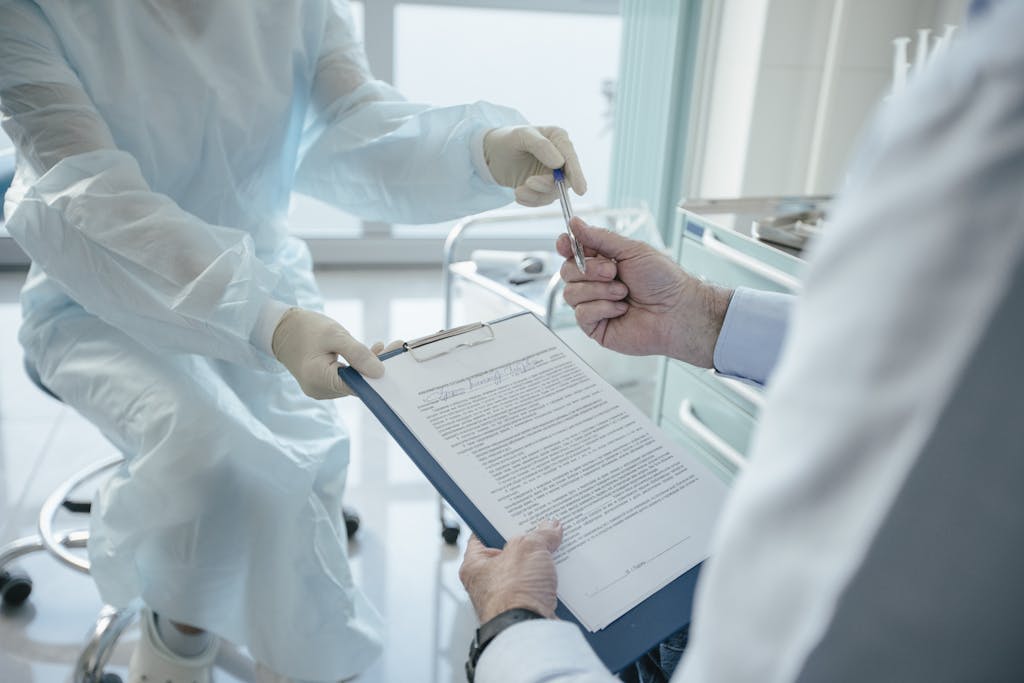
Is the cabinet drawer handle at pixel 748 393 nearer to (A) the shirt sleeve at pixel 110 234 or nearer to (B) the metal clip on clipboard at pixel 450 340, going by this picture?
(B) the metal clip on clipboard at pixel 450 340

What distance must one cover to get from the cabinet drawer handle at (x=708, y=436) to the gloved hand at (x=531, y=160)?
0.69 m

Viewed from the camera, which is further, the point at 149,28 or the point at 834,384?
the point at 149,28

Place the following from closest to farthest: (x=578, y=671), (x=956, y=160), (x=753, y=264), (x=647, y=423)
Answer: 1. (x=956, y=160)
2. (x=578, y=671)
3. (x=647, y=423)
4. (x=753, y=264)

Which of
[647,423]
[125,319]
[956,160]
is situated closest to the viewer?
[956,160]

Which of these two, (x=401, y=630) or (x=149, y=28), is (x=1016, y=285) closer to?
(x=149, y=28)

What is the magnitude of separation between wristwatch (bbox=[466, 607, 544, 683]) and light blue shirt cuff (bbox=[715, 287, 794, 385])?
52 cm

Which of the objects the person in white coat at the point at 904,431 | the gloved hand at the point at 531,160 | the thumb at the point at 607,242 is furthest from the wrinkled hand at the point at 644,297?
the person in white coat at the point at 904,431

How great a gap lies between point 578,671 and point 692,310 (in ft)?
2.04

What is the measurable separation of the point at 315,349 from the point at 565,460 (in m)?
0.35

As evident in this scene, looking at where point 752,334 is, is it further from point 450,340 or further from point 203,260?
point 203,260

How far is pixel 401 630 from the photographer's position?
1.56m

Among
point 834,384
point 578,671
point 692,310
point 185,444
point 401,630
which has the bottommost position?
point 401,630

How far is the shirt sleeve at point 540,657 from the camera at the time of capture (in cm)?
58

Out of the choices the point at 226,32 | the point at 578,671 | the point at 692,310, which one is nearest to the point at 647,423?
the point at 692,310
